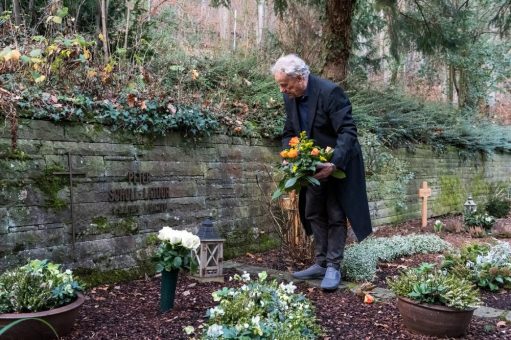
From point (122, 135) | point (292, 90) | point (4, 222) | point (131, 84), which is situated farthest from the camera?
point (131, 84)

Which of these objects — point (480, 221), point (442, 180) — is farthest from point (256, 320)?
point (442, 180)

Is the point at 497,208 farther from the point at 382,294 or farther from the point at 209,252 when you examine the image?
→ the point at 209,252

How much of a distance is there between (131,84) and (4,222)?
1.59 m

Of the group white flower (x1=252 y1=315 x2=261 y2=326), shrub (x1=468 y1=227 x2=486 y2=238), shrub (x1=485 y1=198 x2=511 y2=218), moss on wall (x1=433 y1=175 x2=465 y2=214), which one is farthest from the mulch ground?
moss on wall (x1=433 y1=175 x2=465 y2=214)

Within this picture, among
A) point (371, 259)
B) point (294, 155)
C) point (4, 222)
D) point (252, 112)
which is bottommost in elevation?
point (371, 259)

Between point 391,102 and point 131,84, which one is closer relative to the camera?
point 131,84

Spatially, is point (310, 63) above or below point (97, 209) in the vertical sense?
above

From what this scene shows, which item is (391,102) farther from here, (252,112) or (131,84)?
(131,84)

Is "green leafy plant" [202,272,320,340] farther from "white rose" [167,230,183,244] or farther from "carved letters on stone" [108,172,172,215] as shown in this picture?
"carved letters on stone" [108,172,172,215]

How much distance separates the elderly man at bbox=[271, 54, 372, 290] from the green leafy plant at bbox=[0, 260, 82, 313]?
5.57ft

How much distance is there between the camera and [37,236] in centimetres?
319

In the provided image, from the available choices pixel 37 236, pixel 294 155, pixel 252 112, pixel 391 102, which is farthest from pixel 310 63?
pixel 37 236

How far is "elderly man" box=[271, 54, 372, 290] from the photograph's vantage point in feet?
10.9

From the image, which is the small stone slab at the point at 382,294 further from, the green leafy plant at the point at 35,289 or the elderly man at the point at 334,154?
the green leafy plant at the point at 35,289
